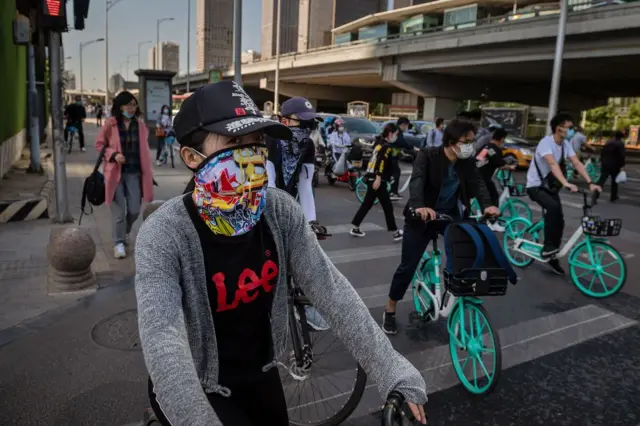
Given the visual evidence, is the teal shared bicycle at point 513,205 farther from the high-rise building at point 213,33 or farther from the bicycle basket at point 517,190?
the high-rise building at point 213,33

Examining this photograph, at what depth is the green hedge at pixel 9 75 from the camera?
11.5 metres

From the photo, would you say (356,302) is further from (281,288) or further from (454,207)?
(454,207)

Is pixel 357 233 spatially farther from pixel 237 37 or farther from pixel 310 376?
pixel 237 37

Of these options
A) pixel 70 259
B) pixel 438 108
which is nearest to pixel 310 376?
pixel 70 259

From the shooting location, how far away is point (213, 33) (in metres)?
62.6

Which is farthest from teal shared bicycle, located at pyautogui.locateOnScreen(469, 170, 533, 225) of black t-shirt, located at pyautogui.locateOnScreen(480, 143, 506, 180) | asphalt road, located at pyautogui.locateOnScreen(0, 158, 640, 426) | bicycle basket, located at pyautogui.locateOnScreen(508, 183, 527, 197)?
asphalt road, located at pyautogui.locateOnScreen(0, 158, 640, 426)

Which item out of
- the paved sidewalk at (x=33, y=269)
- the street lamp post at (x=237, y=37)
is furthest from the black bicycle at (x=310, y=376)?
the street lamp post at (x=237, y=37)

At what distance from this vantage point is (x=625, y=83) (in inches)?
1580

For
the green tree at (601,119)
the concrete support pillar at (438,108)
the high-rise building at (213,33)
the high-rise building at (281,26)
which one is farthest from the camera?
the high-rise building at (281,26)

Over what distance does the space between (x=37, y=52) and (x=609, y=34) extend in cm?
2491

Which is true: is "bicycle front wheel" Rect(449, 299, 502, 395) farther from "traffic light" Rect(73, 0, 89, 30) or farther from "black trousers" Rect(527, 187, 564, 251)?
"traffic light" Rect(73, 0, 89, 30)

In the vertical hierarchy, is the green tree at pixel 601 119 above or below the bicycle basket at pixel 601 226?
above

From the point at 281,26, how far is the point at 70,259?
82758 millimetres

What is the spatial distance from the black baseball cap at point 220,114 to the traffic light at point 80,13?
8306 millimetres
